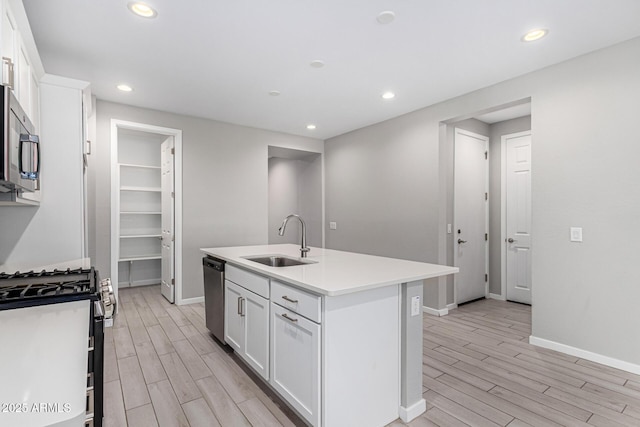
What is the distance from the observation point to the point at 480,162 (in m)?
4.71

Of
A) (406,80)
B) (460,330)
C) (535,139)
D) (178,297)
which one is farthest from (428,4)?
(178,297)

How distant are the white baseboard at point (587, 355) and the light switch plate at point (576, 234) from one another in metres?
0.97

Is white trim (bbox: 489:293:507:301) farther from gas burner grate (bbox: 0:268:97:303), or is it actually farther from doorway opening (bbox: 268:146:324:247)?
gas burner grate (bbox: 0:268:97:303)

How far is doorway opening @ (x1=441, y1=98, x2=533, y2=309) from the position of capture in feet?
13.8

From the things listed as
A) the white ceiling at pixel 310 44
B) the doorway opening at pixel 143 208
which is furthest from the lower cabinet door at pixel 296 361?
the doorway opening at pixel 143 208

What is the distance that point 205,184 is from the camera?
15.2ft

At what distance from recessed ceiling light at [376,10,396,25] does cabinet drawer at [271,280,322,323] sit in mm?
1912

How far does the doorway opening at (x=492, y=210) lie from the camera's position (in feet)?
13.8

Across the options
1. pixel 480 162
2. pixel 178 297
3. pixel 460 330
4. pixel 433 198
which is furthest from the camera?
pixel 480 162

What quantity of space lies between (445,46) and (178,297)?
14.1ft

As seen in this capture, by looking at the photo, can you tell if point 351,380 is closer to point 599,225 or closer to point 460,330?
point 460,330

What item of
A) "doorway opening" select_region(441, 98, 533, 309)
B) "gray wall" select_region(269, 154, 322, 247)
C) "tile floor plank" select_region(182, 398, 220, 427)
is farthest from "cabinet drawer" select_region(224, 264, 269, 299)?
"gray wall" select_region(269, 154, 322, 247)

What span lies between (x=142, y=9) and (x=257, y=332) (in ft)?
7.75

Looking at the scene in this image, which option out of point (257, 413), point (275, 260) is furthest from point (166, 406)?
point (275, 260)
